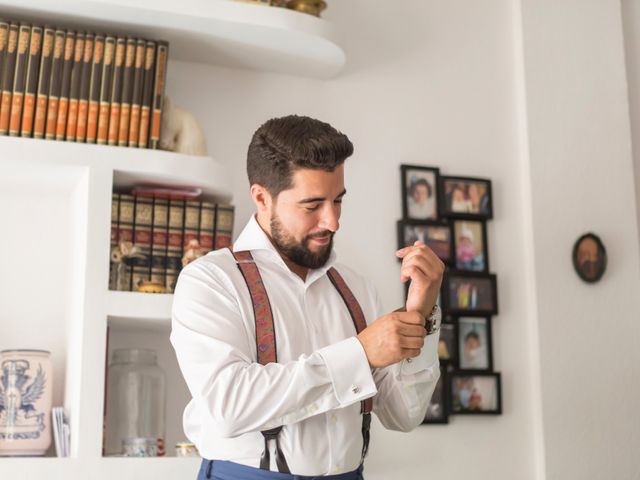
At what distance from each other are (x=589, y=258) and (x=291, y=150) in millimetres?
1521

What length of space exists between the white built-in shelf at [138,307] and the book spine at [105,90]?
0.41 metres

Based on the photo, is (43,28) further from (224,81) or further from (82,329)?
(82,329)

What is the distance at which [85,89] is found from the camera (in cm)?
→ 271

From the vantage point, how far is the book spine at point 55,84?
2.67 m

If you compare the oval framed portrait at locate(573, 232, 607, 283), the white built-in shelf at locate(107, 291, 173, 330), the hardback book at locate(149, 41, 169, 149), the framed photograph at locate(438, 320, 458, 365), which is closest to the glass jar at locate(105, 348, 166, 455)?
the white built-in shelf at locate(107, 291, 173, 330)

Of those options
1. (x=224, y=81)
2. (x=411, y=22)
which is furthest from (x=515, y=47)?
(x=224, y=81)

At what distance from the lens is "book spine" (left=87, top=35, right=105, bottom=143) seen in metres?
2.70

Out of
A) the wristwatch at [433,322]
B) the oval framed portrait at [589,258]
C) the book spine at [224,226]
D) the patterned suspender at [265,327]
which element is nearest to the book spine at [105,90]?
the book spine at [224,226]

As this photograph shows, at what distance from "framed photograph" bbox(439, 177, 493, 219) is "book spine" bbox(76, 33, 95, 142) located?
45.4 inches

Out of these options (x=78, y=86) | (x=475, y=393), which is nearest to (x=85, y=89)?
(x=78, y=86)

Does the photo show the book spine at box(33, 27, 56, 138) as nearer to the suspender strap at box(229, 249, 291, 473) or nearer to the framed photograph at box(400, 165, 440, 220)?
the suspender strap at box(229, 249, 291, 473)

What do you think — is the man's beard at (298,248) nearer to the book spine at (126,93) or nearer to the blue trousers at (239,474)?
the blue trousers at (239,474)

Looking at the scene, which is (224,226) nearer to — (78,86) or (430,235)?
(78,86)

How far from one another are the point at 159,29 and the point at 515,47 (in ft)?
4.17
